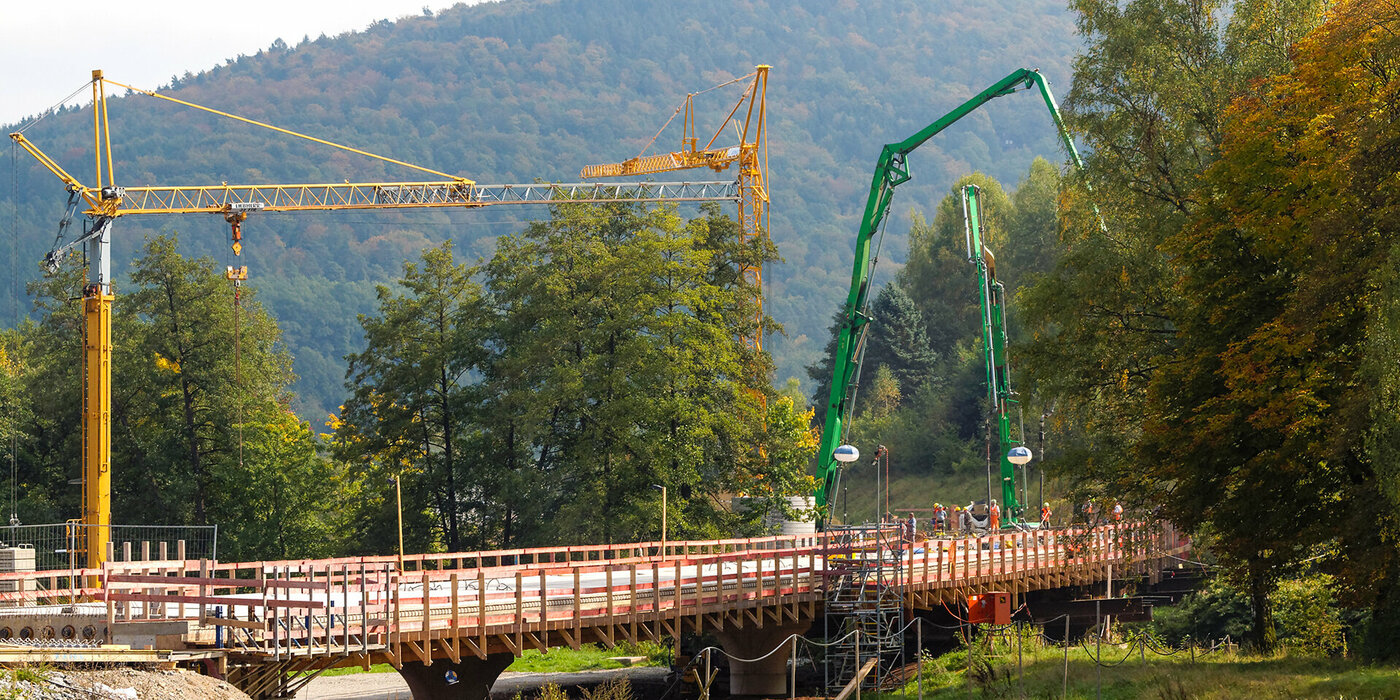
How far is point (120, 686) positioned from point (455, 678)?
11.8 metres

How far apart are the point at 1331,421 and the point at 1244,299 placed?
3576mm

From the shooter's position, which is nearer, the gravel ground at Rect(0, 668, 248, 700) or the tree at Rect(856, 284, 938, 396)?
the gravel ground at Rect(0, 668, 248, 700)

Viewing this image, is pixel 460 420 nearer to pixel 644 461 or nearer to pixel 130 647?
pixel 644 461

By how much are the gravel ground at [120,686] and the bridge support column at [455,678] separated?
9.30 m

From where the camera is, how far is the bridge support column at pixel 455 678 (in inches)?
1184

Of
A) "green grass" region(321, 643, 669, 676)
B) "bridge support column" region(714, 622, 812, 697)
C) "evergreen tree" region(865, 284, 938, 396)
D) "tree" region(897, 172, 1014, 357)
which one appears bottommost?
"green grass" region(321, 643, 669, 676)

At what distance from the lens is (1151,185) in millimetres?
33281

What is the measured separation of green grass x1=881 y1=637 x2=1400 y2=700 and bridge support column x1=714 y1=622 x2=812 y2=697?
3171 millimetres

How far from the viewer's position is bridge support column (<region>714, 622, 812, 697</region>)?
34312 mm

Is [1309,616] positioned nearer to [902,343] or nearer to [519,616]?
[519,616]

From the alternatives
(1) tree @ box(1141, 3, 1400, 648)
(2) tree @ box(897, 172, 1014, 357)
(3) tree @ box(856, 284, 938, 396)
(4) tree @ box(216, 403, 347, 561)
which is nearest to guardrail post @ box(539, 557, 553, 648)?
(1) tree @ box(1141, 3, 1400, 648)

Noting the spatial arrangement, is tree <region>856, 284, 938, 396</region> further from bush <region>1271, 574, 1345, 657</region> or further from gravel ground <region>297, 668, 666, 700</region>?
bush <region>1271, 574, 1345, 657</region>

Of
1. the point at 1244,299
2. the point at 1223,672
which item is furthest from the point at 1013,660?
the point at 1244,299

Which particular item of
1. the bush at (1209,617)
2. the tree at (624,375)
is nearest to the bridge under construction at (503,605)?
the bush at (1209,617)
